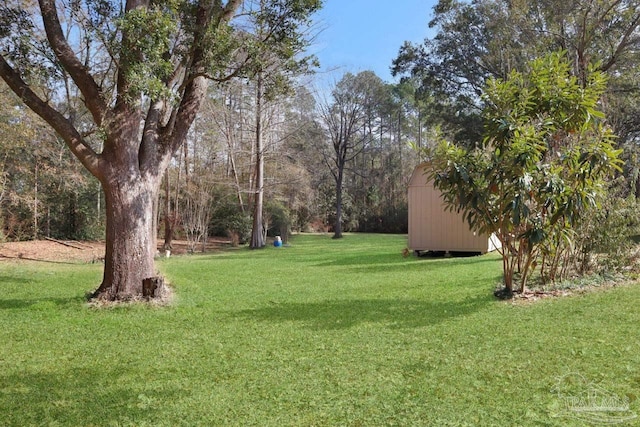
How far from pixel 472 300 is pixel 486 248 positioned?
6751 mm

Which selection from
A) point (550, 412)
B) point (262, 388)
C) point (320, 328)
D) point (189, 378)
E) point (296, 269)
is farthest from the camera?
point (296, 269)

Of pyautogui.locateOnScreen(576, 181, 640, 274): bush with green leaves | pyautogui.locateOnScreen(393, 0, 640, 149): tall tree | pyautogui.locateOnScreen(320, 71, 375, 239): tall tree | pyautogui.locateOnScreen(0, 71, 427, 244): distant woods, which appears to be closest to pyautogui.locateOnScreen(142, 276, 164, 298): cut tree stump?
pyautogui.locateOnScreen(0, 71, 427, 244): distant woods

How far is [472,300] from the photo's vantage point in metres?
6.02

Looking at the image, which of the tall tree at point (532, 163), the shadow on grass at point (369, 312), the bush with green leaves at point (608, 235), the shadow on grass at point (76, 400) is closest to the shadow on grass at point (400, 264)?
the bush with green leaves at point (608, 235)

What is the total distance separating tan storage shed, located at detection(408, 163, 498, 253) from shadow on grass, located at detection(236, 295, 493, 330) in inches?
257

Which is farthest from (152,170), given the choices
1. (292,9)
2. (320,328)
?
(320,328)

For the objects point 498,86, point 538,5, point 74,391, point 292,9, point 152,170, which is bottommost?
point 74,391

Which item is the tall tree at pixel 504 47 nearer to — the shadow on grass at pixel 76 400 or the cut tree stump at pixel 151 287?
the cut tree stump at pixel 151 287

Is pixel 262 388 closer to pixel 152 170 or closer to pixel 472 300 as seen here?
pixel 472 300

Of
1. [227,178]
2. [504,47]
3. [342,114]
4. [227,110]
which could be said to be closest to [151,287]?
[227,110]

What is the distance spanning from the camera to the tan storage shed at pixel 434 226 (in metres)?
12.5

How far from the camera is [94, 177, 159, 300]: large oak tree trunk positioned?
6.36 metres

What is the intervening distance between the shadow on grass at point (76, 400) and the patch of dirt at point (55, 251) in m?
10.2

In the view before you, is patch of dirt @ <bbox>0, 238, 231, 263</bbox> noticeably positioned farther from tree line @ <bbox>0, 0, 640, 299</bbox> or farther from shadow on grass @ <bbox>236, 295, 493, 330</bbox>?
shadow on grass @ <bbox>236, 295, 493, 330</bbox>
